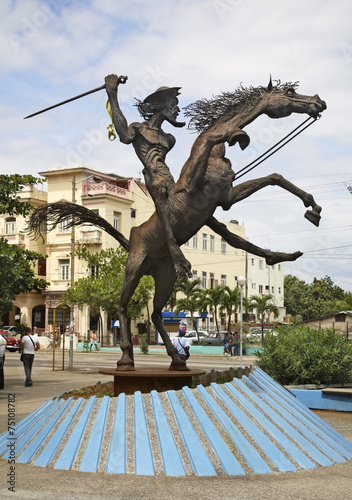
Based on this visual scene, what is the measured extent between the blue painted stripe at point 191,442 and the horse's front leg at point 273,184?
2306mm

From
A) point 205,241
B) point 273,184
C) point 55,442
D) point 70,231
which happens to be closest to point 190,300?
point 70,231

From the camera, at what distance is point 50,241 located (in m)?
45.8

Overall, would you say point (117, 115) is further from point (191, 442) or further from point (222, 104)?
point (191, 442)

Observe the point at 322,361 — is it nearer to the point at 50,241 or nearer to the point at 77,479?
the point at 77,479

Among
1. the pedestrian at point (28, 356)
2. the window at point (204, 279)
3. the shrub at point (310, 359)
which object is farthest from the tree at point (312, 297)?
the shrub at point (310, 359)

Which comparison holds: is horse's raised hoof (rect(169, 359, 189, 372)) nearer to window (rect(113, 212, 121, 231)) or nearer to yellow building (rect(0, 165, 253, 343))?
yellow building (rect(0, 165, 253, 343))

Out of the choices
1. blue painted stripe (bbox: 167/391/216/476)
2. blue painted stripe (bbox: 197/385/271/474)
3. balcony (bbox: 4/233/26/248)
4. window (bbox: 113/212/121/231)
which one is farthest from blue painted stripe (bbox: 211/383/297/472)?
balcony (bbox: 4/233/26/248)

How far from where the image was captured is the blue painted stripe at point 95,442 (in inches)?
223

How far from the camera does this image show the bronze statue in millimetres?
6828

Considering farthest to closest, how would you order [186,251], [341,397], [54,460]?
[186,251] < [341,397] < [54,460]

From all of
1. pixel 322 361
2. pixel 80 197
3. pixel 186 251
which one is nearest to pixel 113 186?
pixel 80 197

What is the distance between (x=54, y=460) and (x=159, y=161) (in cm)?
366

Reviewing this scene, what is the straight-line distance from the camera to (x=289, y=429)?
6316 mm

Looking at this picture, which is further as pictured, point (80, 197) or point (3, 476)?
point (80, 197)
